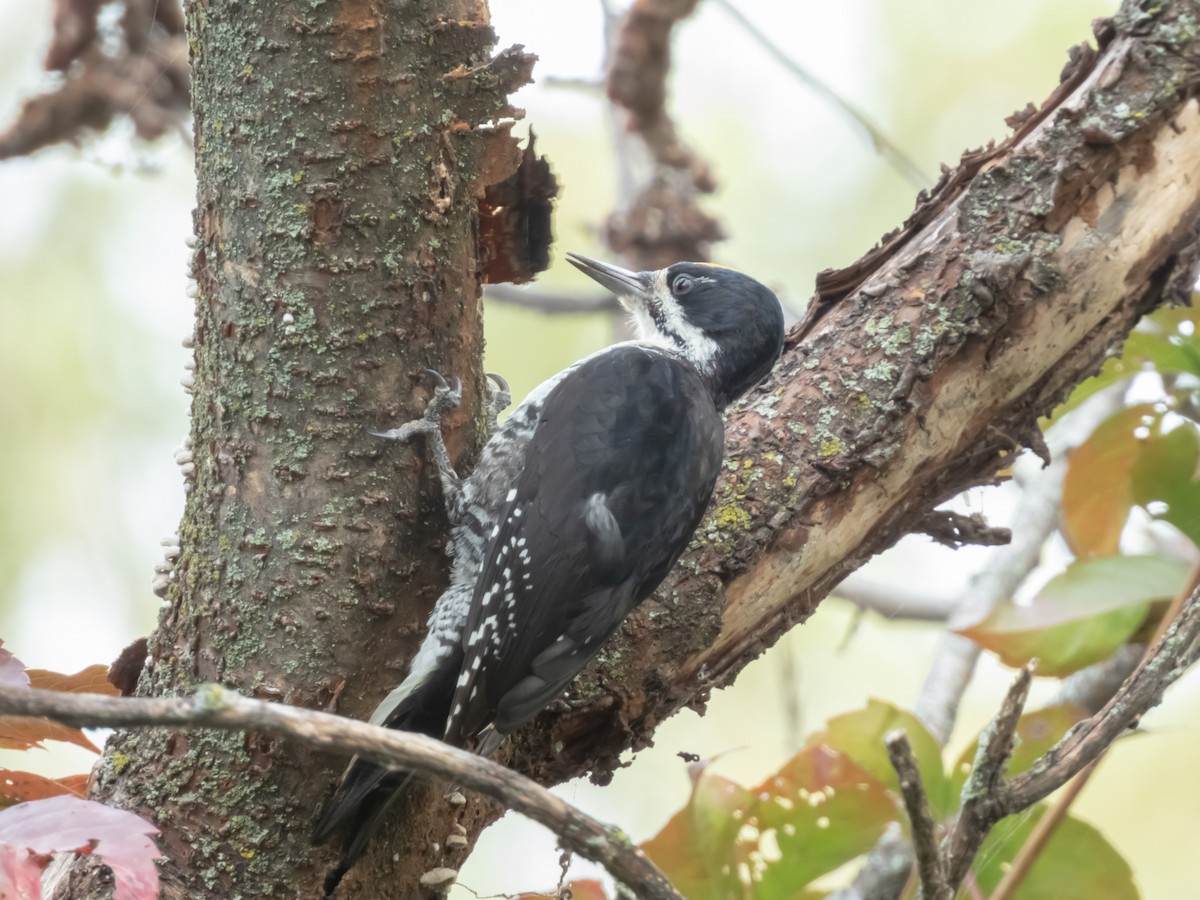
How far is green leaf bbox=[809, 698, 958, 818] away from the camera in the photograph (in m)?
2.46

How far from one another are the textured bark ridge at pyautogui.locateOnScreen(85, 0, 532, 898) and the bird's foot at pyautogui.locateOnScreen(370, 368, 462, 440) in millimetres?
22

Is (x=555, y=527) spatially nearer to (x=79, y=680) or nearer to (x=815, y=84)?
(x=79, y=680)

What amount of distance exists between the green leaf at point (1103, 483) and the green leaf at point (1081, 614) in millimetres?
302

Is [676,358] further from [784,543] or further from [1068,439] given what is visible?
[1068,439]

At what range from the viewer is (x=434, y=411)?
6.79ft

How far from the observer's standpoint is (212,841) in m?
1.89

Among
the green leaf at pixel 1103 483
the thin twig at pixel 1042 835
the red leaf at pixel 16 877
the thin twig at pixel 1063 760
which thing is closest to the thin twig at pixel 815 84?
the green leaf at pixel 1103 483

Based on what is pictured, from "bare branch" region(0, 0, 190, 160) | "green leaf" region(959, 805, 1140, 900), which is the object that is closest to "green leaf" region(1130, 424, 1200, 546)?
"green leaf" region(959, 805, 1140, 900)

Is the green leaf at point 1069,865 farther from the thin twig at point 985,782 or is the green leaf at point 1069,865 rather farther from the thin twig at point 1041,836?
the thin twig at point 985,782

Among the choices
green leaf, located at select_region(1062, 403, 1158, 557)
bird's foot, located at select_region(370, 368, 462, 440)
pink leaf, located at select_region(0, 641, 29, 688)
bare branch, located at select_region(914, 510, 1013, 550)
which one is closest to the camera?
pink leaf, located at select_region(0, 641, 29, 688)

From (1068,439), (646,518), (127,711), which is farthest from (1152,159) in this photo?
(127,711)

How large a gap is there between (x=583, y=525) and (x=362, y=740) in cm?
130

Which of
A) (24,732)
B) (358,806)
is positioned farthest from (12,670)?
(358,806)

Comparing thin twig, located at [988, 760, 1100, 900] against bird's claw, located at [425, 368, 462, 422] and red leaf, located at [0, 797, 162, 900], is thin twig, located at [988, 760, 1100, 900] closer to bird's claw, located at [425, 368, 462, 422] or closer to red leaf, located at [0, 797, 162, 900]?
bird's claw, located at [425, 368, 462, 422]
